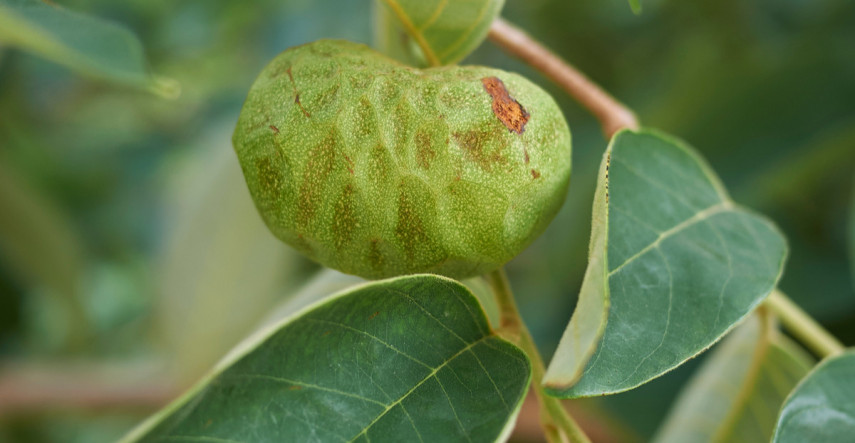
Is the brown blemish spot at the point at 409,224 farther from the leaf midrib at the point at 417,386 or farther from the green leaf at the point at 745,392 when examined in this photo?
the green leaf at the point at 745,392

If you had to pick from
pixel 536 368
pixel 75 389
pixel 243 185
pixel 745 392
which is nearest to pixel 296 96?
pixel 536 368

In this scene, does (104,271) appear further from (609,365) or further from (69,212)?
(609,365)

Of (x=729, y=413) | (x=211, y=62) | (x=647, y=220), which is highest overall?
(x=647, y=220)

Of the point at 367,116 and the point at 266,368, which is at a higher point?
the point at 367,116

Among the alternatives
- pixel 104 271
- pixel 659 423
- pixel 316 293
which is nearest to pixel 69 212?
pixel 104 271

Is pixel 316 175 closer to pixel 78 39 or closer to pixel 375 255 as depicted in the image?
pixel 375 255
